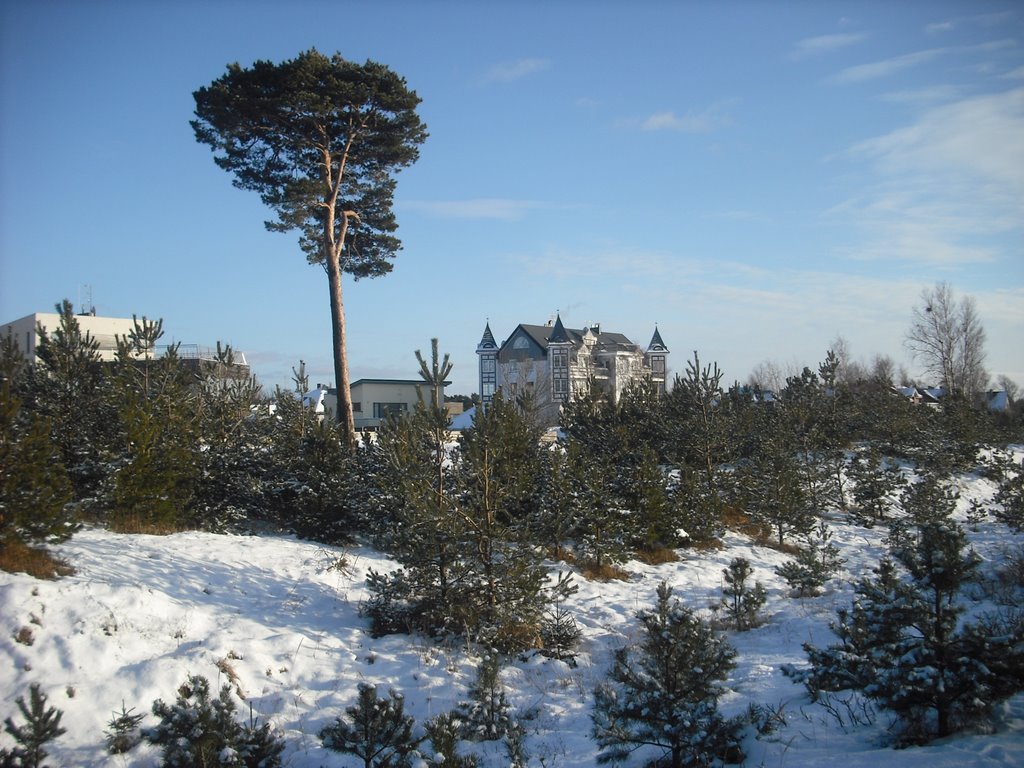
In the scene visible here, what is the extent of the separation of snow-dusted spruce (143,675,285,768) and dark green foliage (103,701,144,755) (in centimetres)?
78

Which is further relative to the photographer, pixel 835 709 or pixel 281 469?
pixel 281 469

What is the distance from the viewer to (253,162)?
63.9 feet

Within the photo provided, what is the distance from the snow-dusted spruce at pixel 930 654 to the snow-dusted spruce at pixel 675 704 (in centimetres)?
113

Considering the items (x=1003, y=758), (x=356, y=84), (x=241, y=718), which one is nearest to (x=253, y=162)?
(x=356, y=84)

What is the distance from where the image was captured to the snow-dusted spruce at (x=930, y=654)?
484 cm

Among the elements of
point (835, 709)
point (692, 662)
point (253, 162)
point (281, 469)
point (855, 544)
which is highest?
point (253, 162)

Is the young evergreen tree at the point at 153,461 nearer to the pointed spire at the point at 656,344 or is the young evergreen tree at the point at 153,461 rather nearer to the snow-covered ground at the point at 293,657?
the snow-covered ground at the point at 293,657

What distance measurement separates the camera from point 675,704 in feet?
17.0

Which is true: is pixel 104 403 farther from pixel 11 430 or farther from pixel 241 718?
pixel 241 718

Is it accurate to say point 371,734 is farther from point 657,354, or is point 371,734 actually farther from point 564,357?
point 657,354

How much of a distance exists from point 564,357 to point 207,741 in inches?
2150

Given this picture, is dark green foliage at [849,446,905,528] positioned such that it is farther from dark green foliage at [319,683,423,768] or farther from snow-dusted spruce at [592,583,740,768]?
dark green foliage at [319,683,423,768]

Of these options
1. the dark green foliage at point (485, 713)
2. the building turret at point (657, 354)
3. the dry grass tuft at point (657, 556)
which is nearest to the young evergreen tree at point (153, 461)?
the dark green foliage at point (485, 713)

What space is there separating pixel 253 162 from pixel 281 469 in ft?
33.8
